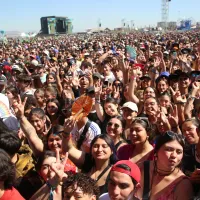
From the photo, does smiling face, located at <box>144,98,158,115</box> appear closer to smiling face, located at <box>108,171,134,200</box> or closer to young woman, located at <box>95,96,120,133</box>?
young woman, located at <box>95,96,120,133</box>

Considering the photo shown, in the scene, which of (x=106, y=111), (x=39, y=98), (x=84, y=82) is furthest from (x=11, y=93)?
(x=106, y=111)

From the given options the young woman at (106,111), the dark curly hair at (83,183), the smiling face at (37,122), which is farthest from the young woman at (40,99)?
the dark curly hair at (83,183)

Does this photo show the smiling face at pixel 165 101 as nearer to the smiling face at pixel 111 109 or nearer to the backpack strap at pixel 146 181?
Result: the smiling face at pixel 111 109

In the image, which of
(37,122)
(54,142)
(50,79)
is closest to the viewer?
(54,142)

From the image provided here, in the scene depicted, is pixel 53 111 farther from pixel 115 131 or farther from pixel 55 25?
pixel 55 25

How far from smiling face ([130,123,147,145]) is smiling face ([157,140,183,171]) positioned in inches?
28.3

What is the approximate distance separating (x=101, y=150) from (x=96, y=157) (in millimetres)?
81

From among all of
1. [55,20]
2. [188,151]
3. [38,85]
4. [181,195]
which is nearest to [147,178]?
[181,195]

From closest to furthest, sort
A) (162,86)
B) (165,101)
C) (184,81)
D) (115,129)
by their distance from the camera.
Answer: (115,129), (165,101), (162,86), (184,81)

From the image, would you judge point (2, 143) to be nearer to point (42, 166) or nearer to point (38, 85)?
point (42, 166)

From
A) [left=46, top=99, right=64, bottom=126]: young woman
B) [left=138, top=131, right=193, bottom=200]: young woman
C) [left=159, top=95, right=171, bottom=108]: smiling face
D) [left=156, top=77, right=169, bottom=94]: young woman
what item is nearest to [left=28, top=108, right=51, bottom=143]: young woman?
[left=46, top=99, right=64, bottom=126]: young woman

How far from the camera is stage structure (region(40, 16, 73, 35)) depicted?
64.1 m

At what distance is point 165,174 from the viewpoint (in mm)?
2344

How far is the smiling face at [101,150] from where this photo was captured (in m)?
2.79
